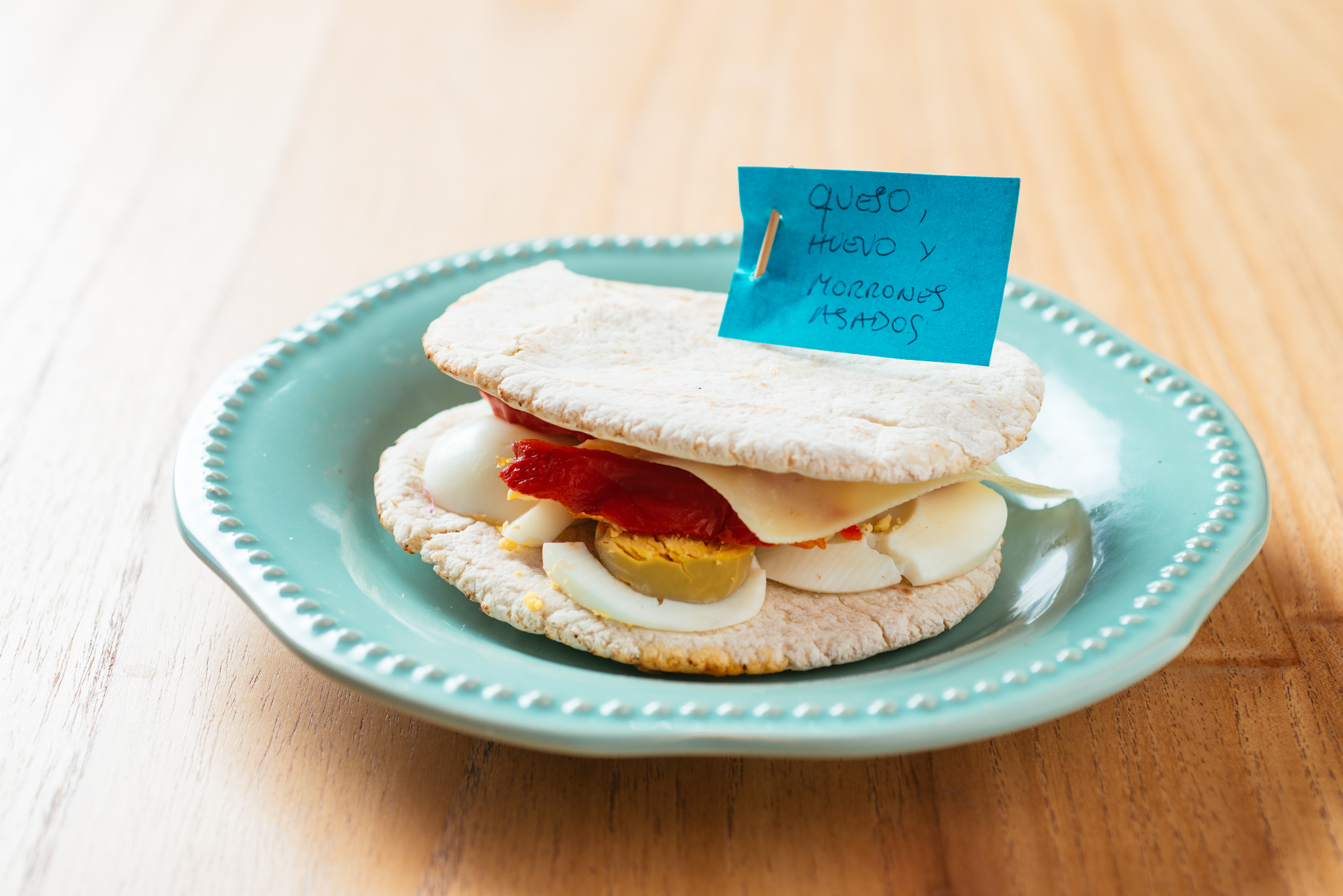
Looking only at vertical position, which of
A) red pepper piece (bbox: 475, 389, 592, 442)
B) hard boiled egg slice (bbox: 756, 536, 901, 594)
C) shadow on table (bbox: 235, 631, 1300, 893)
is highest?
red pepper piece (bbox: 475, 389, 592, 442)

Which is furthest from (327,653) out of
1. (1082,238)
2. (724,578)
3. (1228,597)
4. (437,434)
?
(1082,238)

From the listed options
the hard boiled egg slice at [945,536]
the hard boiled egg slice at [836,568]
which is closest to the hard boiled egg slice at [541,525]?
the hard boiled egg slice at [836,568]

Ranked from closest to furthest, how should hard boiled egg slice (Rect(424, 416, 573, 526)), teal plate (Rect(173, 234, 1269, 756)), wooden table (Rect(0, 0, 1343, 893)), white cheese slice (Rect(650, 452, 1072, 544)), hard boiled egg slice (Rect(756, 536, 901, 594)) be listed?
teal plate (Rect(173, 234, 1269, 756)) < wooden table (Rect(0, 0, 1343, 893)) < white cheese slice (Rect(650, 452, 1072, 544)) < hard boiled egg slice (Rect(756, 536, 901, 594)) < hard boiled egg slice (Rect(424, 416, 573, 526))

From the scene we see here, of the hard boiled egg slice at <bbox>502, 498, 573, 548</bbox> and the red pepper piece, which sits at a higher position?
the red pepper piece

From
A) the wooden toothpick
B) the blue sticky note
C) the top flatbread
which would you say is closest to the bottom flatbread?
the top flatbread

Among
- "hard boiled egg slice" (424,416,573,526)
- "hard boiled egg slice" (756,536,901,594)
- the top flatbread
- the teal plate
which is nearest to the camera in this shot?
the teal plate

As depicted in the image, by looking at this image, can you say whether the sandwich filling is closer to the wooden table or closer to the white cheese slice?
the white cheese slice

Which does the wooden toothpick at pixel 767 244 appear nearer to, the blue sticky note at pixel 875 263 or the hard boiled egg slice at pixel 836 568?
the blue sticky note at pixel 875 263

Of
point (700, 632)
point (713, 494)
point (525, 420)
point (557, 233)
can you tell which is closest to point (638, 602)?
point (700, 632)
